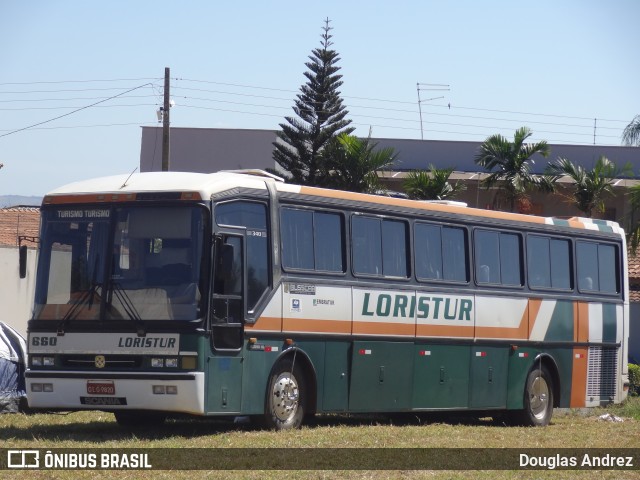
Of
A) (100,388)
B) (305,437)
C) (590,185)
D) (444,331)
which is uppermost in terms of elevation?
(590,185)

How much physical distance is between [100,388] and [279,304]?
95.6 inches

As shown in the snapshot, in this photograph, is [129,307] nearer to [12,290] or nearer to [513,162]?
[12,290]

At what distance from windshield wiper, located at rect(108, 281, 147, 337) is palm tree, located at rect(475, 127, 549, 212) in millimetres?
24561

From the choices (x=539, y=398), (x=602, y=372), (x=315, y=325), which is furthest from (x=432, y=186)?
(x=315, y=325)

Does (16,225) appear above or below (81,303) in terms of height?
above

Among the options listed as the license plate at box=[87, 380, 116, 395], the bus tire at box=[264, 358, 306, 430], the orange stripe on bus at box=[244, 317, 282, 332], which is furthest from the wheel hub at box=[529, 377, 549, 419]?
the license plate at box=[87, 380, 116, 395]

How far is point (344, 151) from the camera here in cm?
3841

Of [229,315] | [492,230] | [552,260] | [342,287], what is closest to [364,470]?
[229,315]

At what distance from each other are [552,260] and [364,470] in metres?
9.75

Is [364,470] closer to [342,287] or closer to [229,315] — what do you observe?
[229,315]

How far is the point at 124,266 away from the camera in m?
14.0

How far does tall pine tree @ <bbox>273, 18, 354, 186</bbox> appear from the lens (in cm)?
4578

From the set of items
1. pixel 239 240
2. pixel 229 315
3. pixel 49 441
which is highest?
pixel 239 240

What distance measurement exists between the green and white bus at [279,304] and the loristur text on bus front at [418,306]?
2 cm
